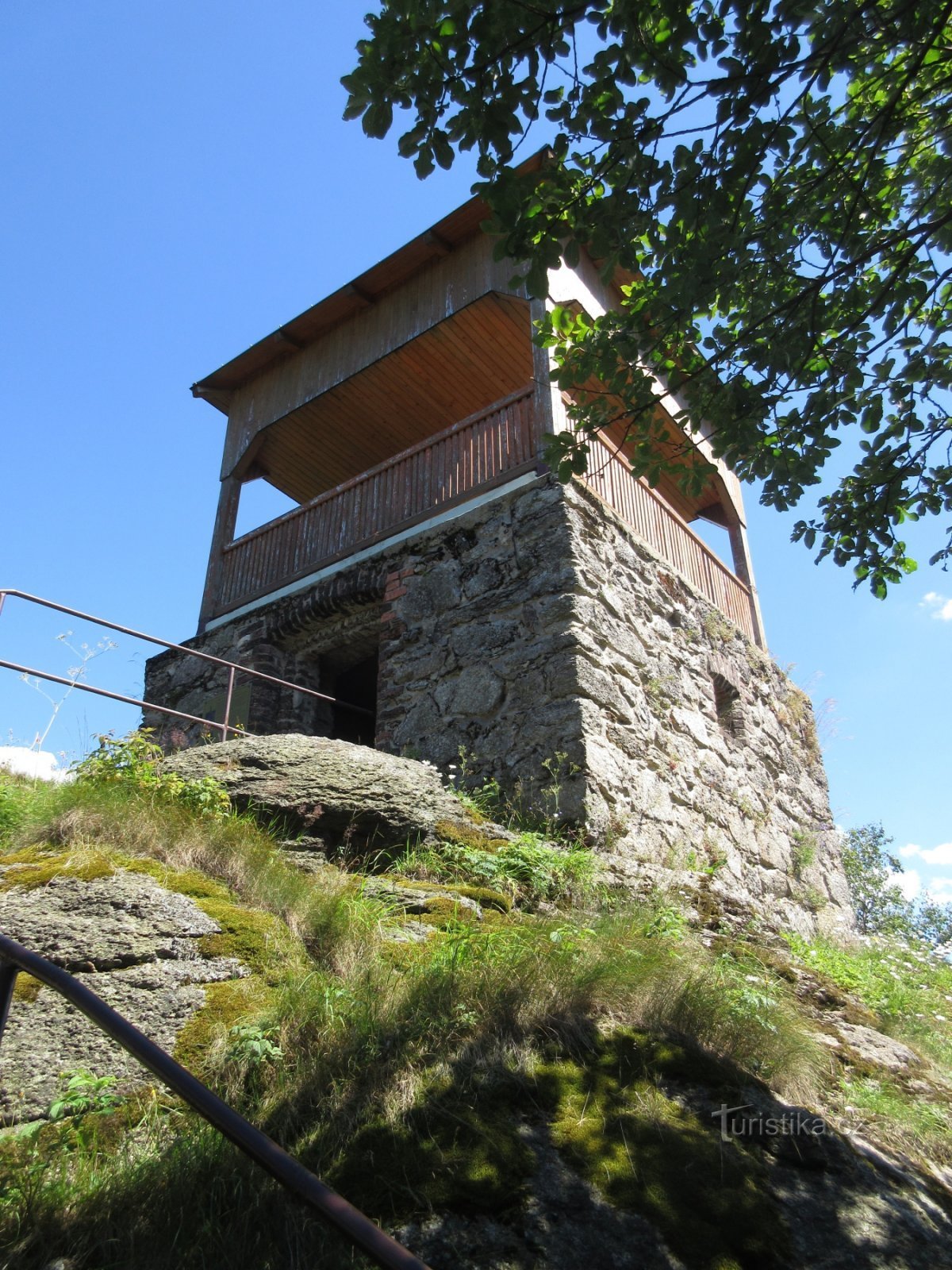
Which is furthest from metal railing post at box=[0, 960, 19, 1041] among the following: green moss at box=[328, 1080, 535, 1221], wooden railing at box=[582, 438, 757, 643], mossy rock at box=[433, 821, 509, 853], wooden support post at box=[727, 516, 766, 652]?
wooden support post at box=[727, 516, 766, 652]

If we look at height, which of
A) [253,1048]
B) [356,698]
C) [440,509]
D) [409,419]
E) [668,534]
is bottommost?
[253,1048]

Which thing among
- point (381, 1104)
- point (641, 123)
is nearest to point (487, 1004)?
point (381, 1104)

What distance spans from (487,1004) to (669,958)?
3.25 feet

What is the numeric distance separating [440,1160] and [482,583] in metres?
4.92

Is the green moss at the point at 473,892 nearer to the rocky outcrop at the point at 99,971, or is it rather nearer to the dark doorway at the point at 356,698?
the rocky outcrop at the point at 99,971

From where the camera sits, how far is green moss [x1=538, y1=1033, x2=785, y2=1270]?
201 cm

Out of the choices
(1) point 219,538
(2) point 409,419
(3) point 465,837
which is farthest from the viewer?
(2) point 409,419

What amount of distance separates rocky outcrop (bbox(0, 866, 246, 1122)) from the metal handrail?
58cm

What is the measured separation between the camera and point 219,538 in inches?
368

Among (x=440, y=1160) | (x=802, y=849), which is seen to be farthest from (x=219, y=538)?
(x=440, y=1160)

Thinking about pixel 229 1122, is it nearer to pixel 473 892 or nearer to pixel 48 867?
pixel 48 867

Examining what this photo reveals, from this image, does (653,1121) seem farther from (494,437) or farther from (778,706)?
(778,706)

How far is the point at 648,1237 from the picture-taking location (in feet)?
6.46

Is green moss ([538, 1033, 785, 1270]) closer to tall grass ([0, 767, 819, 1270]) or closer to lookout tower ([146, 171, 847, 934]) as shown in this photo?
tall grass ([0, 767, 819, 1270])
